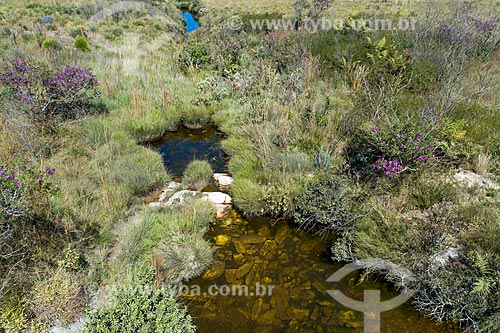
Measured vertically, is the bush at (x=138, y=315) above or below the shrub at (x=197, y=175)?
above

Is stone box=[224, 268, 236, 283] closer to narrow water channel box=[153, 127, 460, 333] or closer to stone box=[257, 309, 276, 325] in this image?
narrow water channel box=[153, 127, 460, 333]

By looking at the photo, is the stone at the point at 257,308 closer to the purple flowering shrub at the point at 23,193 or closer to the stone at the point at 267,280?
the stone at the point at 267,280

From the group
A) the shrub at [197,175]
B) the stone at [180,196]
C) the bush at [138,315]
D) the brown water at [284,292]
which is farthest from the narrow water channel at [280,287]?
the shrub at [197,175]

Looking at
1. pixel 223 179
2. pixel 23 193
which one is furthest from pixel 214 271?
pixel 23 193

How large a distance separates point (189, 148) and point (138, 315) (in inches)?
173

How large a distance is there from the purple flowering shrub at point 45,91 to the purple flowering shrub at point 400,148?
19.1ft

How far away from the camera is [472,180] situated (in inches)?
189

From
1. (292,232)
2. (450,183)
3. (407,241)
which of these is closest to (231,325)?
(292,232)

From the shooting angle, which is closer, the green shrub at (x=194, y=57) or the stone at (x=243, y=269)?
the stone at (x=243, y=269)

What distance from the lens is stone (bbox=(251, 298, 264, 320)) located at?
3536mm

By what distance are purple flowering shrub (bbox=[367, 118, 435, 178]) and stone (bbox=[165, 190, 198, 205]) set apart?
9.57ft

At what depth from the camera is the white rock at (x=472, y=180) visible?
15.3ft

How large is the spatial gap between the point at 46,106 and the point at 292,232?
5205mm

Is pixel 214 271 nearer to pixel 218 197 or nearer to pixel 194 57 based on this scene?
pixel 218 197
